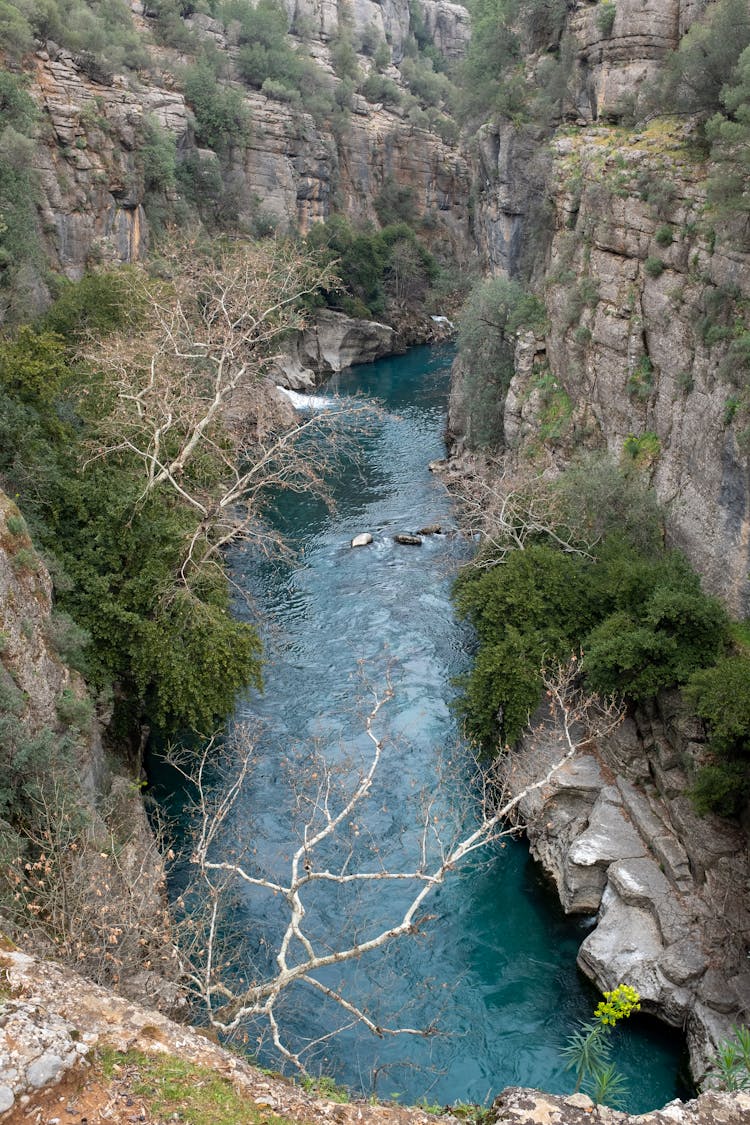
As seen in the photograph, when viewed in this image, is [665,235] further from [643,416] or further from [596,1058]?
[596,1058]

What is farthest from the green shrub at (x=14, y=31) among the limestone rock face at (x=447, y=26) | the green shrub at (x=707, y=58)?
the limestone rock face at (x=447, y=26)

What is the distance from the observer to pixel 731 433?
20016mm

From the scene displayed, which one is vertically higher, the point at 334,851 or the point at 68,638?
the point at 68,638

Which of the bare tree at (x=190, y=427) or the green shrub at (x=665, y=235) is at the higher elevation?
the green shrub at (x=665, y=235)

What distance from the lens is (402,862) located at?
17.9 meters

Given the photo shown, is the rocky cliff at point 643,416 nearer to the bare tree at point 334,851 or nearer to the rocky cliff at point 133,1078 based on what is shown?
the bare tree at point 334,851

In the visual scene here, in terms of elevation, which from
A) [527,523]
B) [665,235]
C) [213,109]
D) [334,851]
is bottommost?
[334,851]

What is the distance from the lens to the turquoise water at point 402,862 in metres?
14.2

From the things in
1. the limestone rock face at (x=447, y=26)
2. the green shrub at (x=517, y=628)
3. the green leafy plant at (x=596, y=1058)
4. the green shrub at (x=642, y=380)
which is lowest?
the green leafy plant at (x=596, y=1058)

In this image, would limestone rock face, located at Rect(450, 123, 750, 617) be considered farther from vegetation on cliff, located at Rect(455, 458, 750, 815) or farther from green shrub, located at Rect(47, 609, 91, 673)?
green shrub, located at Rect(47, 609, 91, 673)

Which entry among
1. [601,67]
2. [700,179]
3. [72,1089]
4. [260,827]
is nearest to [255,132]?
[601,67]

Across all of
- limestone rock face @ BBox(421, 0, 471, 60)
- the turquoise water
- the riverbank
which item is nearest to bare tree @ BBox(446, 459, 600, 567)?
the turquoise water

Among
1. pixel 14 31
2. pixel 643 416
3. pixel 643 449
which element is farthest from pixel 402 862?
pixel 14 31

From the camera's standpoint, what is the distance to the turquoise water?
14250 millimetres
